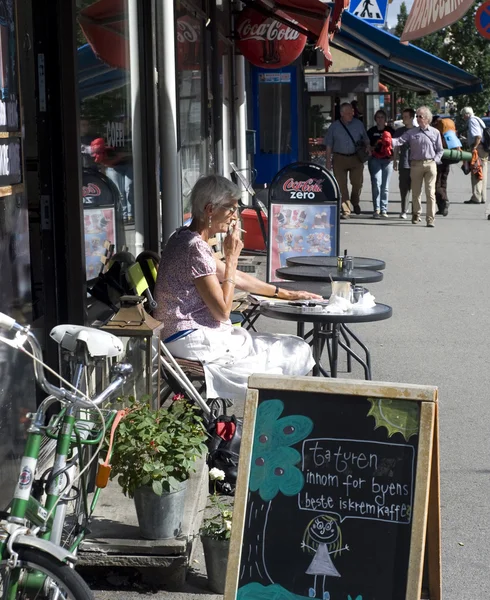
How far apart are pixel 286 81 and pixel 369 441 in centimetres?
1467

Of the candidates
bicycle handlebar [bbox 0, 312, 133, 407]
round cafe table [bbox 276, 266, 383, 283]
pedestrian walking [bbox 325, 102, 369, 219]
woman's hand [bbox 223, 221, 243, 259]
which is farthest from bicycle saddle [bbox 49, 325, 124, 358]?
pedestrian walking [bbox 325, 102, 369, 219]

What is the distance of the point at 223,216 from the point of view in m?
5.14

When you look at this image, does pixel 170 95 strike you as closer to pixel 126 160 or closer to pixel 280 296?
pixel 126 160

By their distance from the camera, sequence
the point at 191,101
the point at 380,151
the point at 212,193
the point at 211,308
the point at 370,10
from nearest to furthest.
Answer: the point at 211,308, the point at 212,193, the point at 191,101, the point at 380,151, the point at 370,10

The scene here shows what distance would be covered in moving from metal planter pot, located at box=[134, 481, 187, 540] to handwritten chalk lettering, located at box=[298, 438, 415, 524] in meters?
0.86

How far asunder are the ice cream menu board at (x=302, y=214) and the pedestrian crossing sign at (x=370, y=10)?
1039cm

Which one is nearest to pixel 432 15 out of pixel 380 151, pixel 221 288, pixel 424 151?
pixel 424 151

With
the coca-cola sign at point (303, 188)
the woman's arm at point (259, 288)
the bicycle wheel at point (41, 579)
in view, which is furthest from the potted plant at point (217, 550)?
the coca-cola sign at point (303, 188)

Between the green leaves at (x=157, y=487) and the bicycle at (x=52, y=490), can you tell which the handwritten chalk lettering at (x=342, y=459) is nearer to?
the bicycle at (x=52, y=490)

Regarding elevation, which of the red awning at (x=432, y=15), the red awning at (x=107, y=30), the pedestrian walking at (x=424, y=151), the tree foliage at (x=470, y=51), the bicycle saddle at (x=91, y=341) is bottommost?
the bicycle saddle at (x=91, y=341)

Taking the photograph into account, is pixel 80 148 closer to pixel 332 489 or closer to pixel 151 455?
pixel 151 455

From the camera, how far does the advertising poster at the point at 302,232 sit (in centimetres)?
789

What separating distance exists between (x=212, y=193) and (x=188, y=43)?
4.80 m

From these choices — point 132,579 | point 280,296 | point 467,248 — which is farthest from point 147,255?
point 467,248
